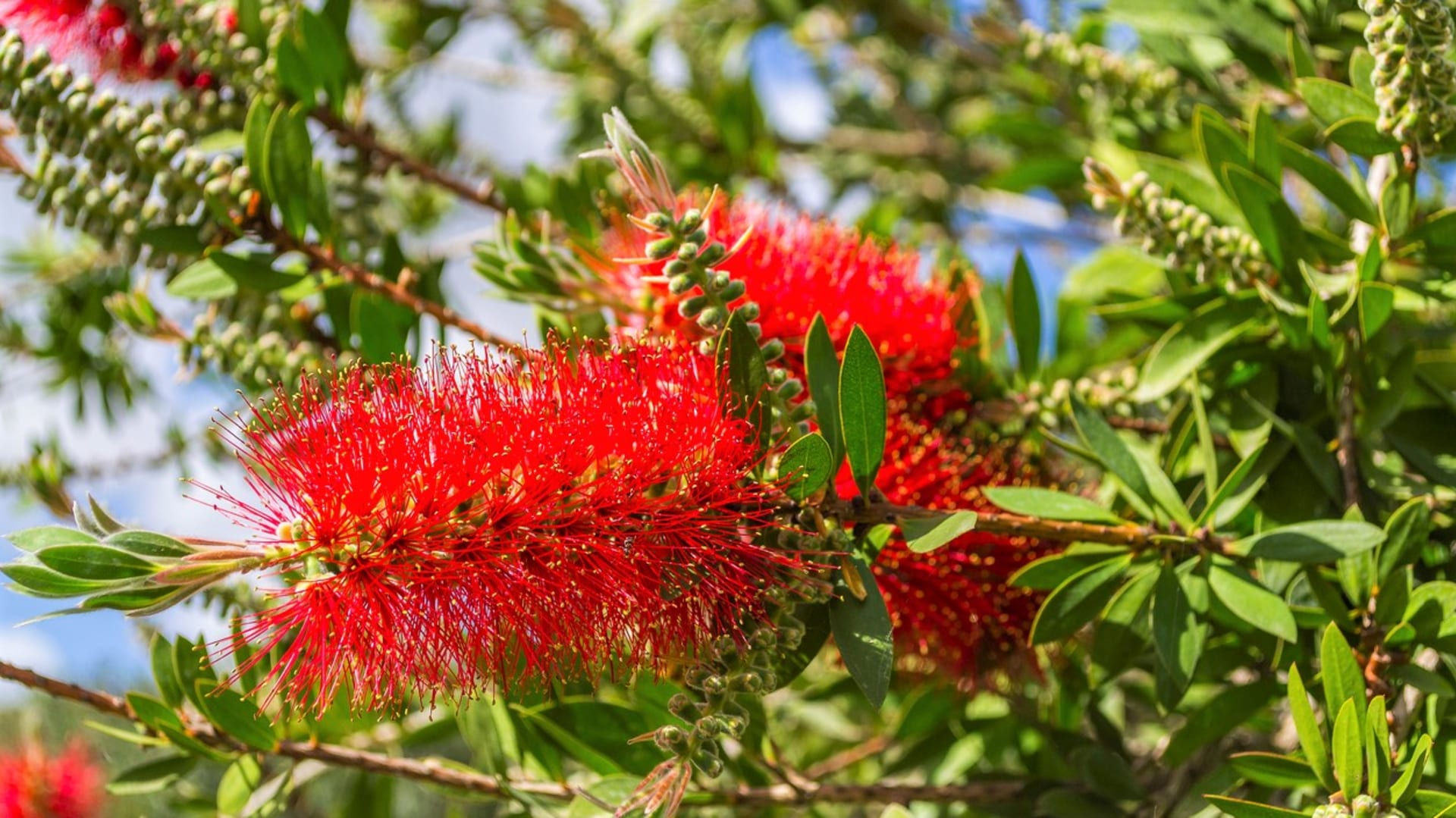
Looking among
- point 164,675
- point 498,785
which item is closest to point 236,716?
point 164,675

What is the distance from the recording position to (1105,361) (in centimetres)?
185

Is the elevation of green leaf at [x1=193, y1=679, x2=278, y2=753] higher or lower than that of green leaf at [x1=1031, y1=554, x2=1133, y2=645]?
lower

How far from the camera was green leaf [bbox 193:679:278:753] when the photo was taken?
133 cm

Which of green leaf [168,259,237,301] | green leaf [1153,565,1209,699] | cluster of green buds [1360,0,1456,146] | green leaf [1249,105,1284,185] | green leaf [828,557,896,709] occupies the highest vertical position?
cluster of green buds [1360,0,1456,146]

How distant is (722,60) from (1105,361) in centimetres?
153

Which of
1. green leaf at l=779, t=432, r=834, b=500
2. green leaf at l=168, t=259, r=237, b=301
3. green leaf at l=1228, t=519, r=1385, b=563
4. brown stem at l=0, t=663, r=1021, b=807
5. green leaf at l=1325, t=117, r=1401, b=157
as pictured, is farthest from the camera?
green leaf at l=168, t=259, r=237, b=301

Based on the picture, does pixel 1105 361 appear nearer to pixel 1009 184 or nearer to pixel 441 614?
pixel 1009 184

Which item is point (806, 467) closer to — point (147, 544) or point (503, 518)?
point (503, 518)

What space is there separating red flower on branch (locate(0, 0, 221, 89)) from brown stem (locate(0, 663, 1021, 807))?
824mm

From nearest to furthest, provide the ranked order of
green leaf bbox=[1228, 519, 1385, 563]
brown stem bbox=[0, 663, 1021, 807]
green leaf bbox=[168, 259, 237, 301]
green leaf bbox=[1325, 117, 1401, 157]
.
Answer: green leaf bbox=[1228, 519, 1385, 563], green leaf bbox=[1325, 117, 1401, 157], brown stem bbox=[0, 663, 1021, 807], green leaf bbox=[168, 259, 237, 301]

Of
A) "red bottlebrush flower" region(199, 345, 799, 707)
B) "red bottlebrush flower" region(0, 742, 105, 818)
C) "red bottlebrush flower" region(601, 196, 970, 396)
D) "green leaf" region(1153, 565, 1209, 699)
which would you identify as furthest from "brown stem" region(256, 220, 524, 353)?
"red bottlebrush flower" region(0, 742, 105, 818)

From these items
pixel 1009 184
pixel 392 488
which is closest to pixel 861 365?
pixel 392 488

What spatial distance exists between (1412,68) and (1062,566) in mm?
588

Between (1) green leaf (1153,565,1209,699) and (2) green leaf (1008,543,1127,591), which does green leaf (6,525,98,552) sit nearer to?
(2) green leaf (1008,543,1127,591)
